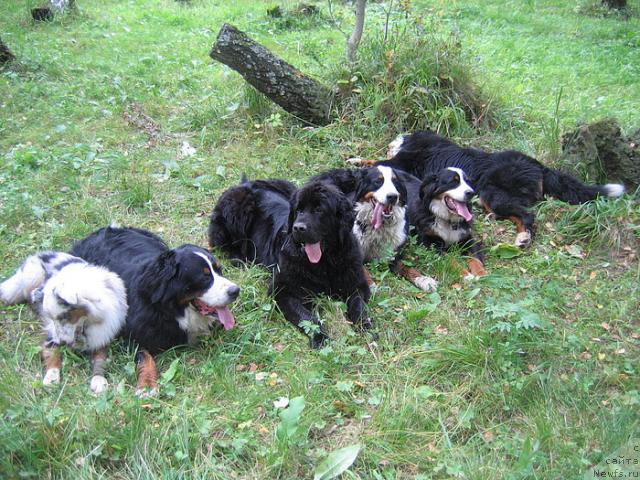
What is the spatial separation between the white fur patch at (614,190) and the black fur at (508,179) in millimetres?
28

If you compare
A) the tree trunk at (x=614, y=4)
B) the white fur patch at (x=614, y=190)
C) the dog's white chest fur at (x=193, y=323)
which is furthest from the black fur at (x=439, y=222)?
the tree trunk at (x=614, y=4)

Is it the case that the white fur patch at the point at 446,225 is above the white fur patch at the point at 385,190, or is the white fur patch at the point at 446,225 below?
below

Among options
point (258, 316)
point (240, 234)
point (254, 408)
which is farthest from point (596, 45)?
point (254, 408)

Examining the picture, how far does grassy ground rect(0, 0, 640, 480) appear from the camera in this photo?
3.01 meters

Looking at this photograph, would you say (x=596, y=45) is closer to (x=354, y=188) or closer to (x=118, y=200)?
(x=354, y=188)

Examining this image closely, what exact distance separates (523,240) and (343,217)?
6.81 ft

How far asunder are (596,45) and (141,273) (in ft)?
38.4

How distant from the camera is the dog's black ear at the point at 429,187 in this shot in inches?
212

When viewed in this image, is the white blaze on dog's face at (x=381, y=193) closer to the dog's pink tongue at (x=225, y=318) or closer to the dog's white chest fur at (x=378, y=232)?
the dog's white chest fur at (x=378, y=232)

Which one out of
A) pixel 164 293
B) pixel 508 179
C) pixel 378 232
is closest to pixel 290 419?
pixel 164 293

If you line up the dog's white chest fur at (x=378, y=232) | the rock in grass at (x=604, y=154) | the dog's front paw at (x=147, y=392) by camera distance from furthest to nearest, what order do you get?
the rock in grass at (x=604, y=154), the dog's white chest fur at (x=378, y=232), the dog's front paw at (x=147, y=392)

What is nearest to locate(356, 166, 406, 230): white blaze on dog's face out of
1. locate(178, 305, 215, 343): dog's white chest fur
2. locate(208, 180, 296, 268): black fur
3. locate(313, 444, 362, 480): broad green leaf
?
locate(208, 180, 296, 268): black fur

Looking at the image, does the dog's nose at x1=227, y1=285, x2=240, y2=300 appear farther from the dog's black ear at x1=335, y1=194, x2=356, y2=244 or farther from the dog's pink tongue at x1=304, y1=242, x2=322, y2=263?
the dog's black ear at x1=335, y1=194, x2=356, y2=244

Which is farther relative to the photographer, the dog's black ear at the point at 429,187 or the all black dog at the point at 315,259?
the dog's black ear at the point at 429,187
